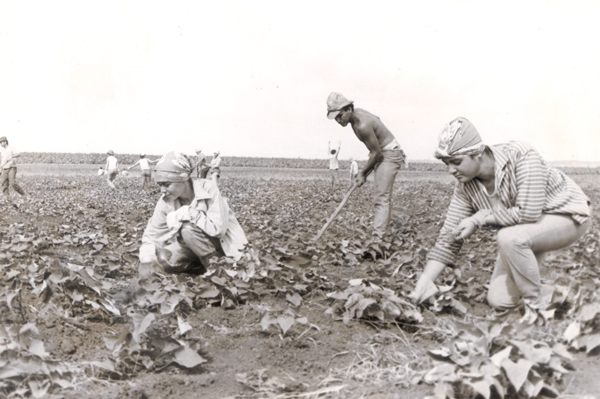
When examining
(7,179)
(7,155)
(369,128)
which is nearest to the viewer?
(369,128)

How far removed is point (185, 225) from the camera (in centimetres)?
329

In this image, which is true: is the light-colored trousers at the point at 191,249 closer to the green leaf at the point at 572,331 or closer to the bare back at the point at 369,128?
the bare back at the point at 369,128

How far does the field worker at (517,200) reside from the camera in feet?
7.82

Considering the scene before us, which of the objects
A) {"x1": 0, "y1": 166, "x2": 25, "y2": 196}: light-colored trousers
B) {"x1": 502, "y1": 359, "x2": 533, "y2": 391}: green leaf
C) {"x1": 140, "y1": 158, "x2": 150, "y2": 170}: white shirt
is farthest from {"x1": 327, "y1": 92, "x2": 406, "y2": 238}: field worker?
{"x1": 140, "y1": 158, "x2": 150, "y2": 170}: white shirt

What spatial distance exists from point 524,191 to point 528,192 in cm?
2

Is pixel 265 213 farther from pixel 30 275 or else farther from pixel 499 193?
pixel 499 193

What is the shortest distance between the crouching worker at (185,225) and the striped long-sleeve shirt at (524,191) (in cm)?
141

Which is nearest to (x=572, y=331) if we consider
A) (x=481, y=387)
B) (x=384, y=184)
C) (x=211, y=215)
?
(x=481, y=387)

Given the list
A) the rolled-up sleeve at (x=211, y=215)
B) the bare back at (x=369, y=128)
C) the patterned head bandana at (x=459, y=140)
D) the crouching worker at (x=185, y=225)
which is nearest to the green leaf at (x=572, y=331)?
the patterned head bandana at (x=459, y=140)

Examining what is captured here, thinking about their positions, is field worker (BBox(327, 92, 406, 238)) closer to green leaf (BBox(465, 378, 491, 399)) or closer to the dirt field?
the dirt field

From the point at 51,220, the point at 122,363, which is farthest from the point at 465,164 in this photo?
the point at 51,220

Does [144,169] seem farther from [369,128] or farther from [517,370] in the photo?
[517,370]

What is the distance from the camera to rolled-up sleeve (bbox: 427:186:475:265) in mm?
2594

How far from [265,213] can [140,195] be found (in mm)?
3439
